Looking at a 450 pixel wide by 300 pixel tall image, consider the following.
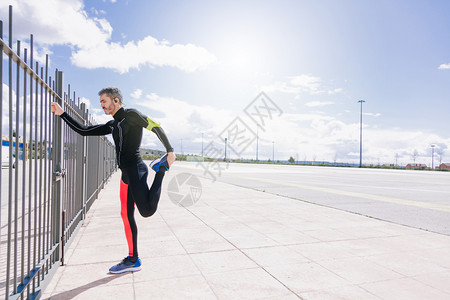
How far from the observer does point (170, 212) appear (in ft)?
23.0

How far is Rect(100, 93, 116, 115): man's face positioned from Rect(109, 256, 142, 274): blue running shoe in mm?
1708

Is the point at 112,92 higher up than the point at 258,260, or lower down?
higher up

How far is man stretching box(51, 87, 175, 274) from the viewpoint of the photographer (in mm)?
3430

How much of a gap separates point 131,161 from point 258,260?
196cm

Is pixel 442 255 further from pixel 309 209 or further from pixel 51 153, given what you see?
pixel 51 153

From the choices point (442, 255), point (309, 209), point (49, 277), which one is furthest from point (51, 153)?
point (309, 209)

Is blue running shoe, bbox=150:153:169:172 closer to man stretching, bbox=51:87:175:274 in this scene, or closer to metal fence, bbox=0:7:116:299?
man stretching, bbox=51:87:175:274

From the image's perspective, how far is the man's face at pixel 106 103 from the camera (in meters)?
3.48

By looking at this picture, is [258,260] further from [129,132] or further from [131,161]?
[129,132]

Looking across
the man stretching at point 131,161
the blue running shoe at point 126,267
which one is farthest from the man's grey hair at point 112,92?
the blue running shoe at point 126,267

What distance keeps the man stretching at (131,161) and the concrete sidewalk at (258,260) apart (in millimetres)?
483

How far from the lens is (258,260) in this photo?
3.90 m

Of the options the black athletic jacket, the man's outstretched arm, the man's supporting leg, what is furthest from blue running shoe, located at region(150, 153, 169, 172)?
the man's outstretched arm

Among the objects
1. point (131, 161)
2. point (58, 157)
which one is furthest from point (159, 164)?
point (58, 157)
